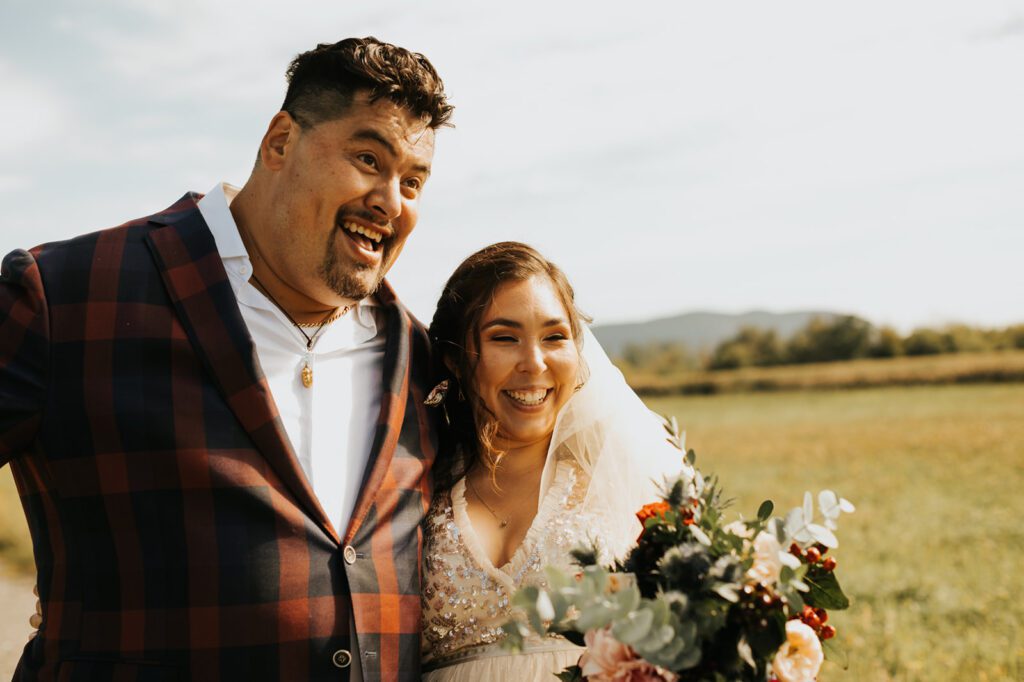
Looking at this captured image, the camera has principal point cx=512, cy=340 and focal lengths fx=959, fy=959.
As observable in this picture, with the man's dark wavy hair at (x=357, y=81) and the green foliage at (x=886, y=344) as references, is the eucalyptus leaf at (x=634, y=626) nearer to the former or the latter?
the man's dark wavy hair at (x=357, y=81)

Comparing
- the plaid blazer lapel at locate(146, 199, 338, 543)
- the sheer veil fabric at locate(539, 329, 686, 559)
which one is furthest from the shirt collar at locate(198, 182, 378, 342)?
the sheer veil fabric at locate(539, 329, 686, 559)

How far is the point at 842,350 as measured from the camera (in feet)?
133

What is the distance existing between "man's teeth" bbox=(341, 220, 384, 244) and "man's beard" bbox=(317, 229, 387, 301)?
0.15 ft

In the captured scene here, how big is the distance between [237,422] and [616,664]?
1.42 metres

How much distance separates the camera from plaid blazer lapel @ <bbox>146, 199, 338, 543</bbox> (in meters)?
3.00

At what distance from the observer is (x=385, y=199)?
337 centimetres

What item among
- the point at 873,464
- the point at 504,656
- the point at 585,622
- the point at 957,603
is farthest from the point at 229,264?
the point at 873,464

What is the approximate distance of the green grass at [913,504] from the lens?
275 inches

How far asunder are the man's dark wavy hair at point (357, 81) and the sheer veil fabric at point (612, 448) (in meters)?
1.25

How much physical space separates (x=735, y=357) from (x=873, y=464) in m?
28.4

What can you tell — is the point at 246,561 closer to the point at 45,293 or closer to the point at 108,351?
the point at 108,351

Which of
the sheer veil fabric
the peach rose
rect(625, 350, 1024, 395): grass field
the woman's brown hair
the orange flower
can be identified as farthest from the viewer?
rect(625, 350, 1024, 395): grass field

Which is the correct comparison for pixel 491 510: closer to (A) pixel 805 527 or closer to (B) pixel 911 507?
(A) pixel 805 527

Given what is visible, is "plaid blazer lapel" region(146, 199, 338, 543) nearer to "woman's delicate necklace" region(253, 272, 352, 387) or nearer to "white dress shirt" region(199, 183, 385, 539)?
"white dress shirt" region(199, 183, 385, 539)
